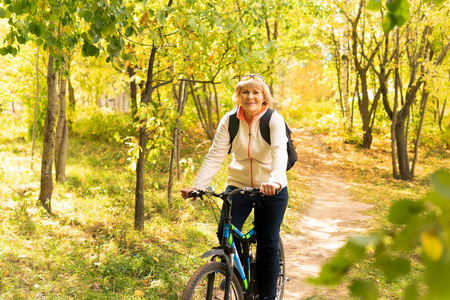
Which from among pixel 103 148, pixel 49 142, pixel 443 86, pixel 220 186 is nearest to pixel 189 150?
pixel 103 148

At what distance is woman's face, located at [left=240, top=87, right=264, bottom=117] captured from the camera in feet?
10.4

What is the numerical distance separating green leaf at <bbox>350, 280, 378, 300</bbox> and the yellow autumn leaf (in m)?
0.08

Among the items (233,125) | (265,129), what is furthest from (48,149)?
(265,129)

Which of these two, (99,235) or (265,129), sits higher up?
(265,129)

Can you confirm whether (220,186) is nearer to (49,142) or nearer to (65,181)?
(65,181)

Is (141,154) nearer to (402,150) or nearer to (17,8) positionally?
(17,8)

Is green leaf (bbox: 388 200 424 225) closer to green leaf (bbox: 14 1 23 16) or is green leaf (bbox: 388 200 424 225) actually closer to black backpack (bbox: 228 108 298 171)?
black backpack (bbox: 228 108 298 171)

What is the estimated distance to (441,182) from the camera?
0.43 metres

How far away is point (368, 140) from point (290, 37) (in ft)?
17.7

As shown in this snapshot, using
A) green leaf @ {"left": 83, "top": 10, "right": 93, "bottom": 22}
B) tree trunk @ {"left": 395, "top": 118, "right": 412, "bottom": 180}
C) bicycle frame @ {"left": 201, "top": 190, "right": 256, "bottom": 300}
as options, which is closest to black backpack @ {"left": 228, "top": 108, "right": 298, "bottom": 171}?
bicycle frame @ {"left": 201, "top": 190, "right": 256, "bottom": 300}

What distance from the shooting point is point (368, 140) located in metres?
16.6

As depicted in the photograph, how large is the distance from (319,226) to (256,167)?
4.68m

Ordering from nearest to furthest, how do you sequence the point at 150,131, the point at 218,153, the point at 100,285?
the point at 218,153, the point at 100,285, the point at 150,131

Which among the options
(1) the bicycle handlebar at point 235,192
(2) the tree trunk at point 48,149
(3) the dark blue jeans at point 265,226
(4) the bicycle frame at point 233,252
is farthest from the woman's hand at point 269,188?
(2) the tree trunk at point 48,149
